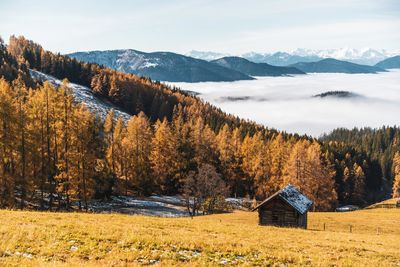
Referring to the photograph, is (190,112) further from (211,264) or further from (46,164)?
(211,264)

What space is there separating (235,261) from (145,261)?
4187 mm

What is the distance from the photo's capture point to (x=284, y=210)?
47.2 metres

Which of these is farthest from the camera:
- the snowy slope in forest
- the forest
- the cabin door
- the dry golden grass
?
the snowy slope in forest

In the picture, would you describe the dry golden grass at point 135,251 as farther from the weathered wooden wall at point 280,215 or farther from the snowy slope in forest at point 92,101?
the snowy slope in forest at point 92,101

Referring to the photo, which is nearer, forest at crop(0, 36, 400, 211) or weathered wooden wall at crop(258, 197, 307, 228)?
weathered wooden wall at crop(258, 197, 307, 228)

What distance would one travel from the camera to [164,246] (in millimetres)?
17719

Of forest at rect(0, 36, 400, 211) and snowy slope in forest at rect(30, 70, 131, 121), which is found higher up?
snowy slope in forest at rect(30, 70, 131, 121)

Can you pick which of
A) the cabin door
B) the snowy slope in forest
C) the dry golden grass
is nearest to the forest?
the cabin door

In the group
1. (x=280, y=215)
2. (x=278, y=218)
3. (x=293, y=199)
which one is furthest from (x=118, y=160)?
(x=293, y=199)

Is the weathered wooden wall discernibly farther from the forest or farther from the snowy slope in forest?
the snowy slope in forest

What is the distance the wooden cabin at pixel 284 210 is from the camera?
46.3m

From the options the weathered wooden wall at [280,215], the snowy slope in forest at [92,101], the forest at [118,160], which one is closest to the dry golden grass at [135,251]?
the weathered wooden wall at [280,215]

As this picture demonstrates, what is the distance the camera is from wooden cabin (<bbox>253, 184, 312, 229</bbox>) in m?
46.3

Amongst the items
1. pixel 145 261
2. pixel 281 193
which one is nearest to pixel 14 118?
pixel 281 193
